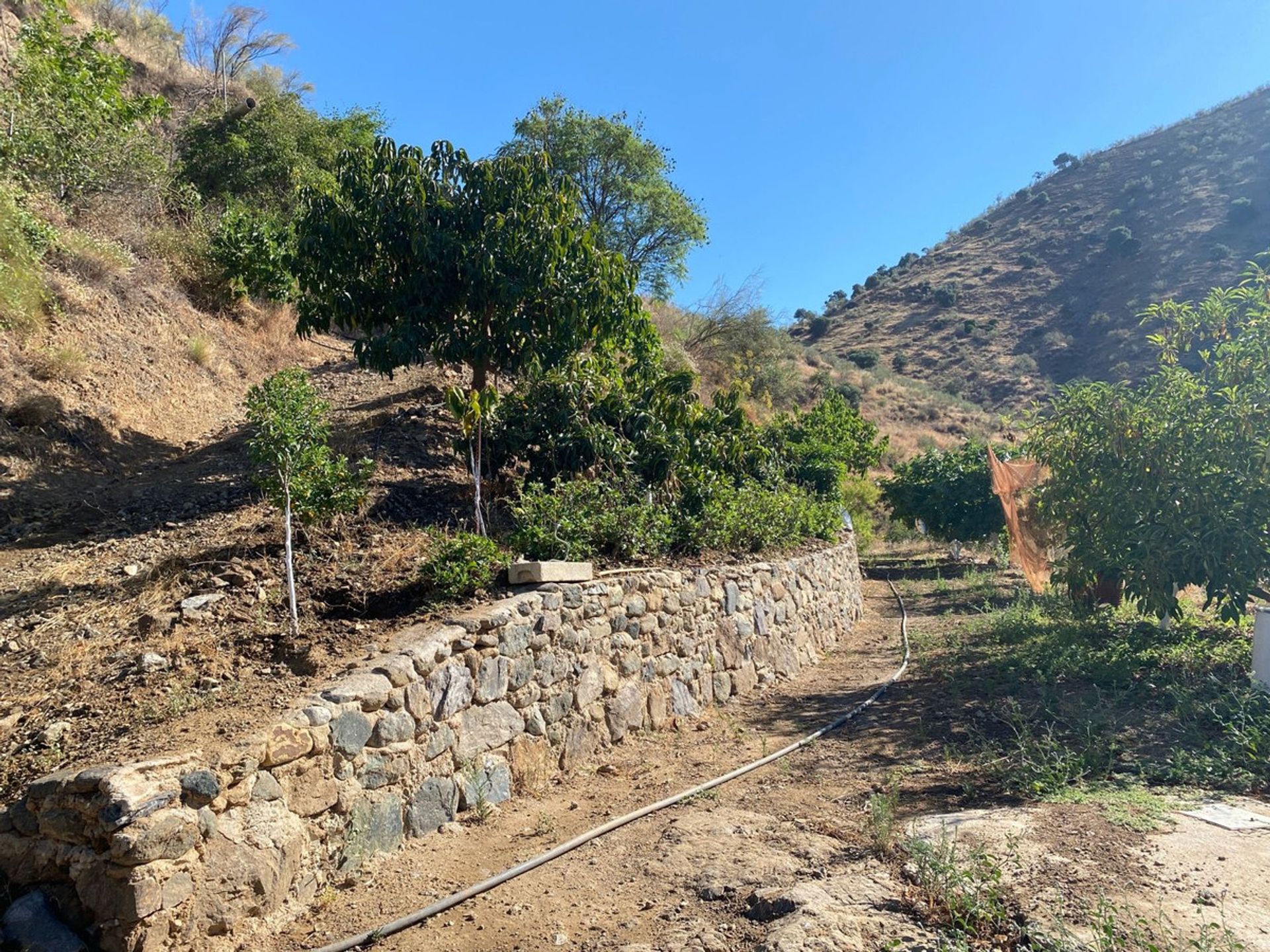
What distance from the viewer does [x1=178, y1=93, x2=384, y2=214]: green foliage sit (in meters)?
17.5

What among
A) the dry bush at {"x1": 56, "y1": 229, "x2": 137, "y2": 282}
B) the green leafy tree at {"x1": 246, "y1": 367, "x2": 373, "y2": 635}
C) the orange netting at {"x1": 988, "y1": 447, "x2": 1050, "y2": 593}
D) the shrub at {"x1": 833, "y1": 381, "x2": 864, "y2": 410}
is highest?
the shrub at {"x1": 833, "y1": 381, "x2": 864, "y2": 410}

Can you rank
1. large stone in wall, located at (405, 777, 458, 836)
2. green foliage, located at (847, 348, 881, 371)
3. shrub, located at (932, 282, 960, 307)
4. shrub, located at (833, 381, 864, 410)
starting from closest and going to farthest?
1. large stone in wall, located at (405, 777, 458, 836)
2. shrub, located at (833, 381, 864, 410)
3. green foliage, located at (847, 348, 881, 371)
4. shrub, located at (932, 282, 960, 307)

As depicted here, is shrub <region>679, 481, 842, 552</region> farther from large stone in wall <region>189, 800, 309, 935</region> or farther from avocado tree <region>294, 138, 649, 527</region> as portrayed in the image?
large stone in wall <region>189, 800, 309, 935</region>

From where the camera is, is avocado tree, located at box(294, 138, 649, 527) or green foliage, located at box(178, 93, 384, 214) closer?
avocado tree, located at box(294, 138, 649, 527)

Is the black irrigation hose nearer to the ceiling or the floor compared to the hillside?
nearer to the floor

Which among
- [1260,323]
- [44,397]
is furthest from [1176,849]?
[44,397]

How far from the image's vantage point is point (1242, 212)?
45.6 metres

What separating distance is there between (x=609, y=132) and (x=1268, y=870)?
759 inches

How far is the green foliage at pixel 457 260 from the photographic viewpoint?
7926 mm

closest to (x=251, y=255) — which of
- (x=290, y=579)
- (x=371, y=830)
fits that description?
(x=290, y=579)

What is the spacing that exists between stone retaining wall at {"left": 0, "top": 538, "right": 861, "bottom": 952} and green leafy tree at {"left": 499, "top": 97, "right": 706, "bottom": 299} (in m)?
14.6

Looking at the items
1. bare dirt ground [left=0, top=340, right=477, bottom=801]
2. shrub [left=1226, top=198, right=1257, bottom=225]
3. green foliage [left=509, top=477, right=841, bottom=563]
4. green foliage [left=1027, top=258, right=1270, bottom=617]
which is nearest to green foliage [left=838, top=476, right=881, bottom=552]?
green foliage [left=509, top=477, right=841, bottom=563]

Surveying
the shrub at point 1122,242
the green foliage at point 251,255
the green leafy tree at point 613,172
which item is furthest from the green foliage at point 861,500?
the shrub at point 1122,242

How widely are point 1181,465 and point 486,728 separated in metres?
6.75
